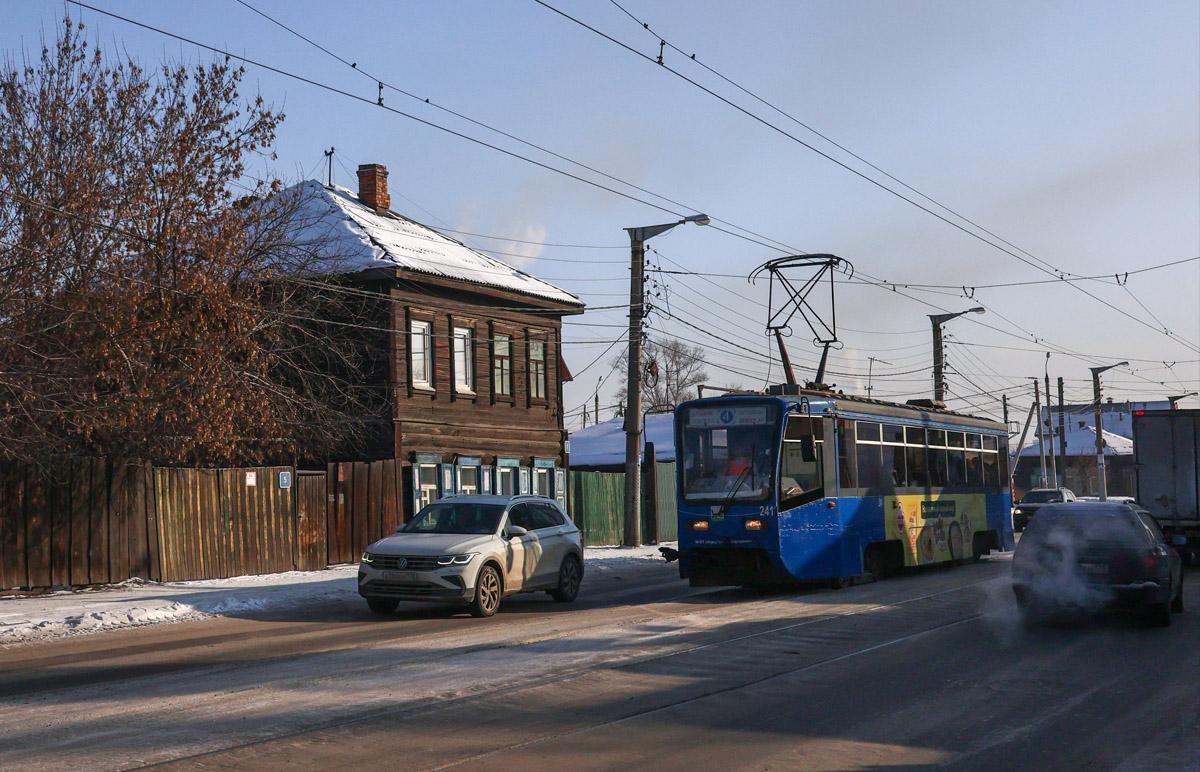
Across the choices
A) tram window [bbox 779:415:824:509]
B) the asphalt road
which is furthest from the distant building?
the asphalt road

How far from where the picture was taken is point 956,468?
25875 millimetres

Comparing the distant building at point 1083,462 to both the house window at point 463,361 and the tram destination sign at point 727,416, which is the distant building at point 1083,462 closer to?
the house window at point 463,361

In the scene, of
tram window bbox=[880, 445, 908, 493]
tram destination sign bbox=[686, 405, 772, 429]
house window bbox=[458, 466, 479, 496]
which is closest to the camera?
tram destination sign bbox=[686, 405, 772, 429]

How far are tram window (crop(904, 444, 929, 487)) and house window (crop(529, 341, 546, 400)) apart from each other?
52.3 ft

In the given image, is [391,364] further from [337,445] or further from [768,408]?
[768,408]

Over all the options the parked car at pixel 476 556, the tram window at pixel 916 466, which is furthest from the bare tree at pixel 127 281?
the tram window at pixel 916 466

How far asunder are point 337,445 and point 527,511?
12.5 meters

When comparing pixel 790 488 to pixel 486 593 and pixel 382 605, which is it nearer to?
pixel 486 593

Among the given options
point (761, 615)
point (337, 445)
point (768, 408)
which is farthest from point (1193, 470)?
point (337, 445)

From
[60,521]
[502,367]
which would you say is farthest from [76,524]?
[502,367]

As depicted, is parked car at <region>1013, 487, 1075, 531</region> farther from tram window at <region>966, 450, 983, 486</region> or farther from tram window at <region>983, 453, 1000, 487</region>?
tram window at <region>966, 450, 983, 486</region>

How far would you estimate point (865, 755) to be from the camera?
7.99m

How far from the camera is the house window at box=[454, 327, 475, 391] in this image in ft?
114

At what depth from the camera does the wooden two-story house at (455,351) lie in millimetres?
32344
